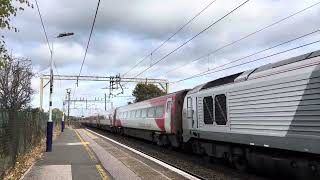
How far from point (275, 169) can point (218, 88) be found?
4095 millimetres

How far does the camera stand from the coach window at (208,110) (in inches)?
668

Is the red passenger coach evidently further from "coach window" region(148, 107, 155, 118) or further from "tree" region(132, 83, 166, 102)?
"tree" region(132, 83, 166, 102)

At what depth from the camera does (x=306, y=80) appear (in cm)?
1090

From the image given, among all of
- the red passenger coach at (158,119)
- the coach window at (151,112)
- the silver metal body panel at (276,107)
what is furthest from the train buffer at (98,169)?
the coach window at (151,112)

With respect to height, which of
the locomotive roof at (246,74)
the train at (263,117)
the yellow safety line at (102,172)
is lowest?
the yellow safety line at (102,172)

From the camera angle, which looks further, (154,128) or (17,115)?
(154,128)

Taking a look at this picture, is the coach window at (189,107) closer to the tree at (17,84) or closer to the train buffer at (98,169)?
the train buffer at (98,169)

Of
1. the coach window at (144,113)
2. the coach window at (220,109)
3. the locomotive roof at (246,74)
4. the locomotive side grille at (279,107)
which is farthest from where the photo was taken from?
the coach window at (144,113)

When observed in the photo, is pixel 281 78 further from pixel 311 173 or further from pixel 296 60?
pixel 311 173

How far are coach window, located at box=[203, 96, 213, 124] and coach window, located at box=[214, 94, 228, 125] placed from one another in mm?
542

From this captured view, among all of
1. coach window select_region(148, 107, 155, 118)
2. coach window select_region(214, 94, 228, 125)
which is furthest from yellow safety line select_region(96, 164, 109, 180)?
coach window select_region(148, 107, 155, 118)

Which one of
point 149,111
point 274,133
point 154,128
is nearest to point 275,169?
point 274,133

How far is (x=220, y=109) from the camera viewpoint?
Result: 15969mm

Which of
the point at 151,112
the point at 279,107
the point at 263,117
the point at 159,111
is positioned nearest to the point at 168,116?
the point at 159,111
